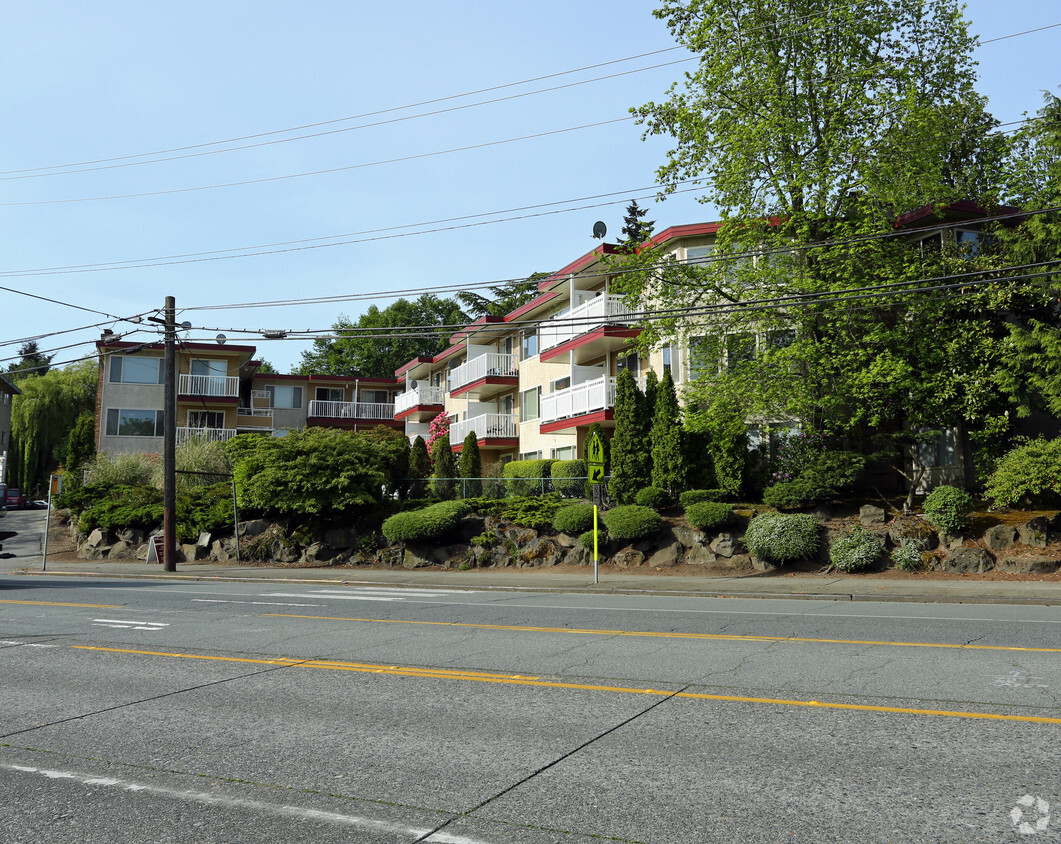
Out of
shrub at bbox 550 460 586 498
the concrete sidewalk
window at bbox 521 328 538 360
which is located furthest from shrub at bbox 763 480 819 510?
window at bbox 521 328 538 360

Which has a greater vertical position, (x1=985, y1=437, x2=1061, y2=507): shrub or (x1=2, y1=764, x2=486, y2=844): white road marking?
(x1=985, y1=437, x2=1061, y2=507): shrub

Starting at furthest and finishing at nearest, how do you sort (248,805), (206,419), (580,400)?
(206,419) < (580,400) < (248,805)

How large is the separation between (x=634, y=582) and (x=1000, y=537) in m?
7.95

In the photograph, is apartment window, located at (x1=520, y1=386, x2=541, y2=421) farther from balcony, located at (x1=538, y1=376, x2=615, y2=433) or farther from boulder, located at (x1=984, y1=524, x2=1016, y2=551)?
boulder, located at (x1=984, y1=524, x2=1016, y2=551)

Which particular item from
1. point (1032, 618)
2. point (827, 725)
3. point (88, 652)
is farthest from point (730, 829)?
point (1032, 618)

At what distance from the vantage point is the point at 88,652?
32.8 ft

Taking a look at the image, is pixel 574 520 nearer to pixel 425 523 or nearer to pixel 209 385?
pixel 425 523

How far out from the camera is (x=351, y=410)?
2197 inches

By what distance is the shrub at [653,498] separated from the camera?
23172 millimetres

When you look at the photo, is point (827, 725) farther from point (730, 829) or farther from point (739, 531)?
point (739, 531)

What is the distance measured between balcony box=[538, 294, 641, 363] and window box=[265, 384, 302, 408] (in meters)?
25.2

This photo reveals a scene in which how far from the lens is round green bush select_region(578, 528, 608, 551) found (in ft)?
73.0

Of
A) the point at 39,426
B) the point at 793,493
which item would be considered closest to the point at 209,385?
the point at 39,426

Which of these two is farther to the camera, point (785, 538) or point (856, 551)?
point (785, 538)
